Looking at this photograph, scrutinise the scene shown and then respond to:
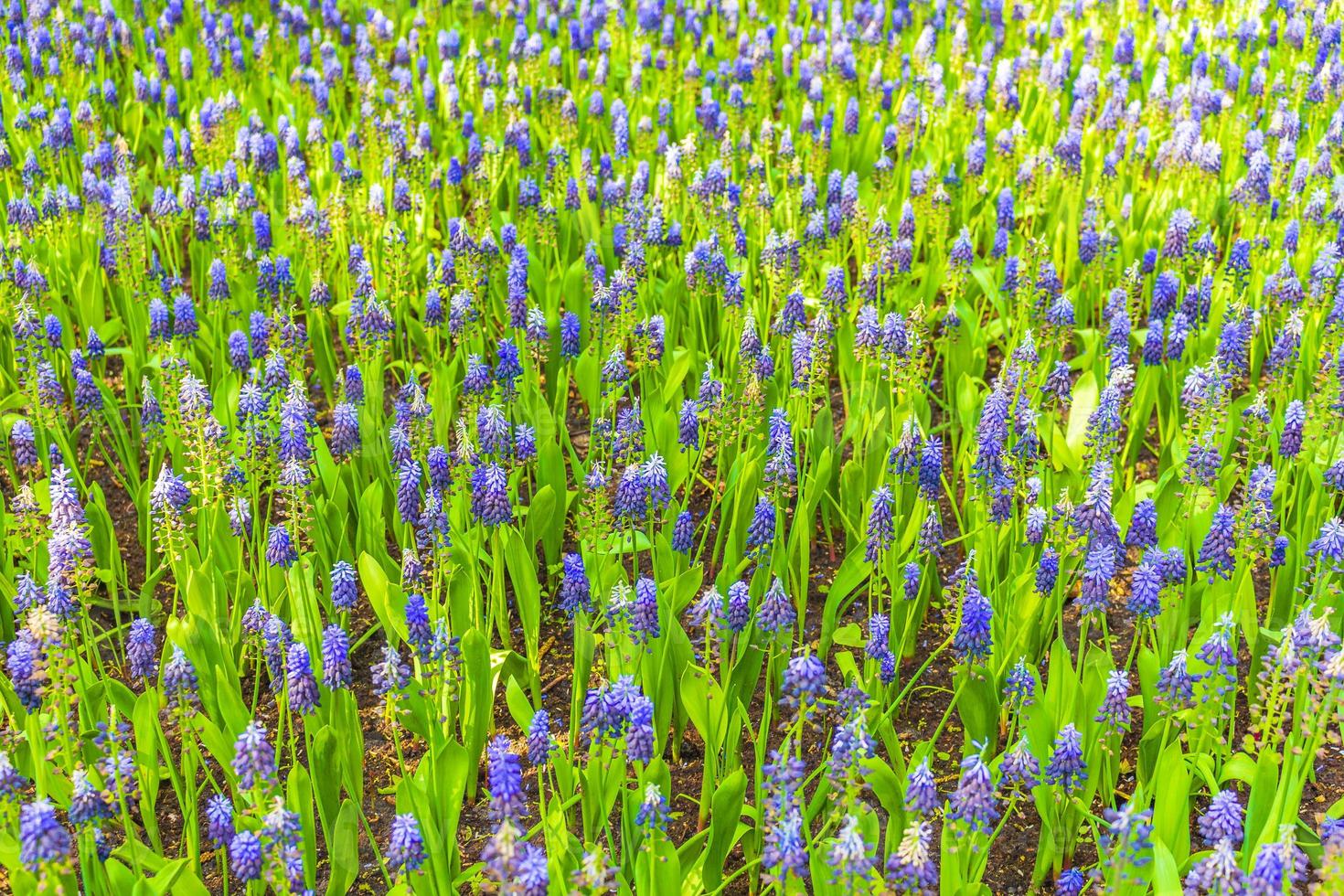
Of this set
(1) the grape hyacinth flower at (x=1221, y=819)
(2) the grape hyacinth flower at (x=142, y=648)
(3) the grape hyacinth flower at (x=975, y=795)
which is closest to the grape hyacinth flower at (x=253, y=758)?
(2) the grape hyacinth flower at (x=142, y=648)

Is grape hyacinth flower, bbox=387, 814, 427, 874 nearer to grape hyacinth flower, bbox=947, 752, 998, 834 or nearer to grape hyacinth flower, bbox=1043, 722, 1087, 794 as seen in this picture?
grape hyacinth flower, bbox=947, 752, 998, 834

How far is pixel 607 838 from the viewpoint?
4.12 metres

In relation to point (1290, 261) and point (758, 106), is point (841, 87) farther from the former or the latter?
point (1290, 261)

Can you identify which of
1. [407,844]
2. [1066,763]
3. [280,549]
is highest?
→ [280,549]

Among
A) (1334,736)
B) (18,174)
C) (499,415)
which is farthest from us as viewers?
(18,174)

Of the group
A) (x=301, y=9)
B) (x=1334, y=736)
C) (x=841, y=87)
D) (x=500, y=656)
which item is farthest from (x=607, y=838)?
(x=301, y=9)

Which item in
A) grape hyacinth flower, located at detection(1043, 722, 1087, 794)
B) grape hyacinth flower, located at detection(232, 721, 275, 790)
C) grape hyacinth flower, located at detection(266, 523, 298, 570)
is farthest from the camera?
grape hyacinth flower, located at detection(266, 523, 298, 570)

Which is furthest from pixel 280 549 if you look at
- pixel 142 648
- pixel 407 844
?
pixel 407 844

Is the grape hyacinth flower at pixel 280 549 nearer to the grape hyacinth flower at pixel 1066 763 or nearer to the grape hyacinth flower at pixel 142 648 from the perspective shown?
the grape hyacinth flower at pixel 142 648

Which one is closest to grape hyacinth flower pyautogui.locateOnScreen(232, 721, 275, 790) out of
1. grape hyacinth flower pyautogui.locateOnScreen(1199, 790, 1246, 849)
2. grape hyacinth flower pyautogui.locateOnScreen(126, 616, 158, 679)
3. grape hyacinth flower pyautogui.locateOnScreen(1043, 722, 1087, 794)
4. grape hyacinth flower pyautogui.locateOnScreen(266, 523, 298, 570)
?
grape hyacinth flower pyautogui.locateOnScreen(126, 616, 158, 679)

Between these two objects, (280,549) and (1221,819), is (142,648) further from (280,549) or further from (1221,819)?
(1221,819)

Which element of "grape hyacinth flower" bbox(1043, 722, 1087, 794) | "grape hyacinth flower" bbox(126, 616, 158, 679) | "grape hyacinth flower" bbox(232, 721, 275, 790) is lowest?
"grape hyacinth flower" bbox(1043, 722, 1087, 794)

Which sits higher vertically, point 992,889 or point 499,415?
point 499,415

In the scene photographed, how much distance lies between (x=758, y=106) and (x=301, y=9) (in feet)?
13.7
